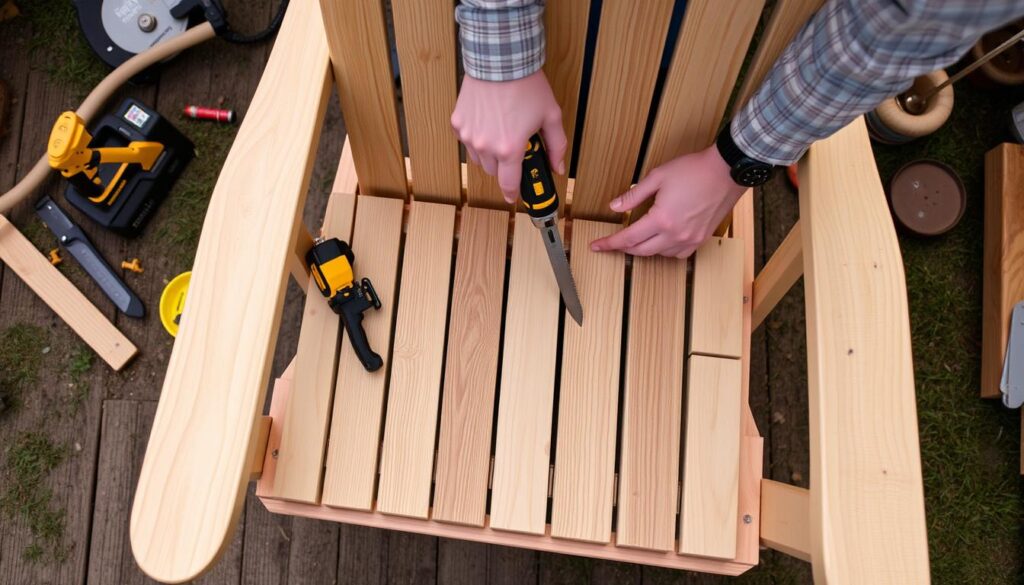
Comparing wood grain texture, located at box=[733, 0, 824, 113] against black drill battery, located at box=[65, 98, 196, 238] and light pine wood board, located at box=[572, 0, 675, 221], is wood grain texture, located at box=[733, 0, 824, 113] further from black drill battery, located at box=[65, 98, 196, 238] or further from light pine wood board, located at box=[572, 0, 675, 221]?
black drill battery, located at box=[65, 98, 196, 238]

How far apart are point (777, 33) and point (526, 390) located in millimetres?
578

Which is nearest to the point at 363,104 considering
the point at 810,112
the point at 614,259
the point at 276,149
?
the point at 276,149

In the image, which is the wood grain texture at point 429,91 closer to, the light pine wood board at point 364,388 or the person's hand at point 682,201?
the light pine wood board at point 364,388

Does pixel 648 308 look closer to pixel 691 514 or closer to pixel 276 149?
pixel 691 514

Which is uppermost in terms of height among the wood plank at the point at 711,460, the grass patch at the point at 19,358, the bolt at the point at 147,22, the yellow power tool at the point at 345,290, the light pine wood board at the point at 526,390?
→ the bolt at the point at 147,22

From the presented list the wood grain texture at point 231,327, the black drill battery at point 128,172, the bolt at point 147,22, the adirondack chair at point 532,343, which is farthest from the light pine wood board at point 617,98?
the bolt at point 147,22

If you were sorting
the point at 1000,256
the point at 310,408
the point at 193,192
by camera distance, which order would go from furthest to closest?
1. the point at 193,192
2. the point at 1000,256
3. the point at 310,408

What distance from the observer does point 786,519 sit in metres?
0.90

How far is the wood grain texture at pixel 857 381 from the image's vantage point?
2.39ft

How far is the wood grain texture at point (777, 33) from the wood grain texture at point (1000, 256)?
41.8 inches

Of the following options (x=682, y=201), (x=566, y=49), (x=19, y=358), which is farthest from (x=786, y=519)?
(x=19, y=358)

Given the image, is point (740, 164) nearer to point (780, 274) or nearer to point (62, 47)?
point (780, 274)

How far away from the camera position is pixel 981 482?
1.55m

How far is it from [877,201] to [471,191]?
1.90 ft
